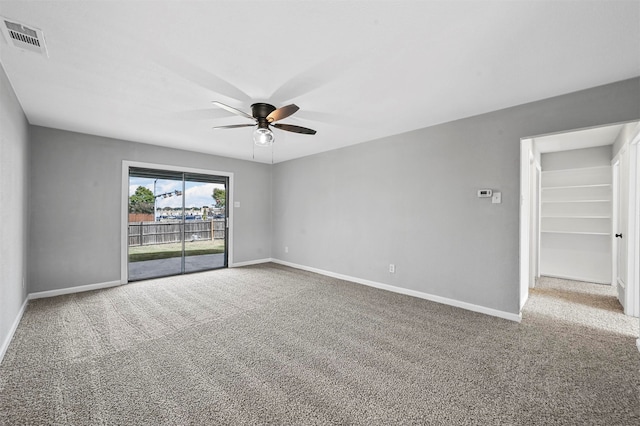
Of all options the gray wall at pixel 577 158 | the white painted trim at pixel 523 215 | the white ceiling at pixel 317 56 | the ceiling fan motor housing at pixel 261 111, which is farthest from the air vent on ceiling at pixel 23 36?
the gray wall at pixel 577 158

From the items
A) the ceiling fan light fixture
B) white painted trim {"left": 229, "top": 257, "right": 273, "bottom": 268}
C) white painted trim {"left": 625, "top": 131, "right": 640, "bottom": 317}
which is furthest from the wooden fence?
white painted trim {"left": 625, "top": 131, "right": 640, "bottom": 317}

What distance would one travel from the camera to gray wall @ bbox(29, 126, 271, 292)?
384 centimetres

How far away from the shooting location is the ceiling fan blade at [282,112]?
2.53 metres

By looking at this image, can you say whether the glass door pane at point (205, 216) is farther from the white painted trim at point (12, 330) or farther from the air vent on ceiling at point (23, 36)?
the air vent on ceiling at point (23, 36)

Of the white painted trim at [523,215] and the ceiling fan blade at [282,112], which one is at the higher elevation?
the ceiling fan blade at [282,112]

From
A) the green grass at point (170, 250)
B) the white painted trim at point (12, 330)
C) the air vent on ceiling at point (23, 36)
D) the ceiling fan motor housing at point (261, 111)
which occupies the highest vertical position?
the air vent on ceiling at point (23, 36)

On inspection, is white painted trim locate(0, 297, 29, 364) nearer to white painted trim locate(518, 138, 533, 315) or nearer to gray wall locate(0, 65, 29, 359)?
gray wall locate(0, 65, 29, 359)

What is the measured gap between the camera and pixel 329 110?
3.23 m

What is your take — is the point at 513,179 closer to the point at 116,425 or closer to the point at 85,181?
the point at 116,425

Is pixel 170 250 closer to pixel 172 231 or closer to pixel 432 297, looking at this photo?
pixel 172 231

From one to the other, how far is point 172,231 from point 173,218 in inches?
10.9

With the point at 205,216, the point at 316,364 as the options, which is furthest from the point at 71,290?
the point at 316,364

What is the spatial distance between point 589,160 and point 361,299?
4.81m

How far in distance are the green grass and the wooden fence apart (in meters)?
0.12
